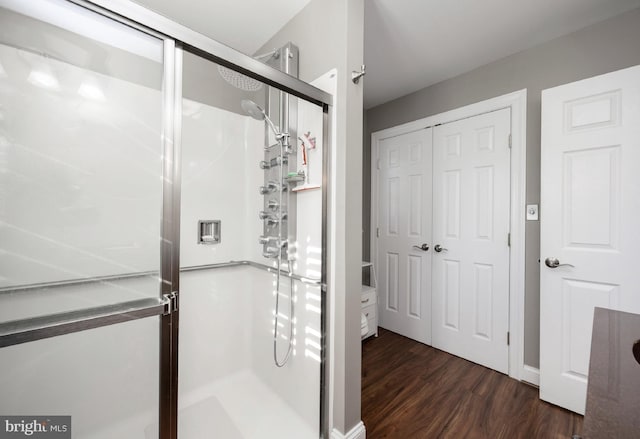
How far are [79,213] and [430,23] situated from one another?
7.25 ft

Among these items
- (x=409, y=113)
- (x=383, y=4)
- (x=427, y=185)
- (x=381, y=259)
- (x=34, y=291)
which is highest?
(x=383, y=4)

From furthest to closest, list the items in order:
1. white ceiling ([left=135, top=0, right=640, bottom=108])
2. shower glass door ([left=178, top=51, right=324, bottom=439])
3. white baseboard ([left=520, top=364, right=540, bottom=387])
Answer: white baseboard ([left=520, top=364, right=540, bottom=387])
white ceiling ([left=135, top=0, right=640, bottom=108])
shower glass door ([left=178, top=51, right=324, bottom=439])

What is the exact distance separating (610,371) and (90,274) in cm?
157

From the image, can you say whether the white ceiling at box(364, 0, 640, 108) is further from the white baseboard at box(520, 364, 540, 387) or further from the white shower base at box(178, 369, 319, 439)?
the white shower base at box(178, 369, 319, 439)

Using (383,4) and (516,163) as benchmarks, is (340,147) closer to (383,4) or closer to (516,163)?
(383,4)

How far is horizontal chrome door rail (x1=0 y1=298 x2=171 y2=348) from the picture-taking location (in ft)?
2.51

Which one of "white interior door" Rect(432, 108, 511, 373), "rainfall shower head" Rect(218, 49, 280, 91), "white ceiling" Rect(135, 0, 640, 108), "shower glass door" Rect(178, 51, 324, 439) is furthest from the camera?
"white interior door" Rect(432, 108, 511, 373)

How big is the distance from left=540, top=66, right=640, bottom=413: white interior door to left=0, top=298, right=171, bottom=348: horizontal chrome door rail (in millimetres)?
2302

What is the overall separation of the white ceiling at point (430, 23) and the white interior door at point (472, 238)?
20.7 inches

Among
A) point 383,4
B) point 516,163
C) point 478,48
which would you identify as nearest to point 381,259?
point 516,163

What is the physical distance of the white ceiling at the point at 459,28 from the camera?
1.59m

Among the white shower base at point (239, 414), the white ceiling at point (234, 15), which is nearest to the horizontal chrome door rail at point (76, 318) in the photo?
the white shower base at point (239, 414)

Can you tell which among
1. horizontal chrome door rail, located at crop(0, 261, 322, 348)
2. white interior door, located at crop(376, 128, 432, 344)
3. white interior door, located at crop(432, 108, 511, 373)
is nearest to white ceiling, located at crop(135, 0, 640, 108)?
white interior door, located at crop(432, 108, 511, 373)

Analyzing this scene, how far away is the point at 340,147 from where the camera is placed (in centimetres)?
138
